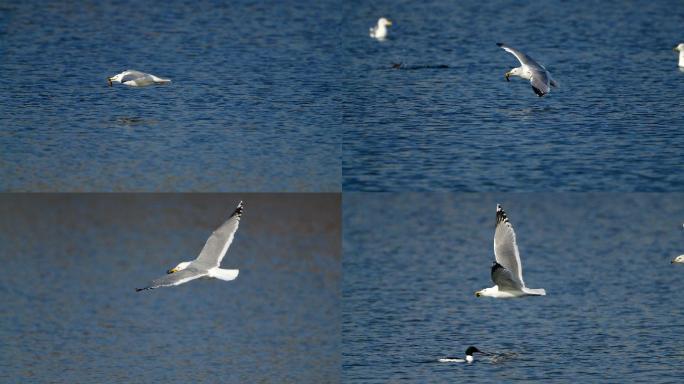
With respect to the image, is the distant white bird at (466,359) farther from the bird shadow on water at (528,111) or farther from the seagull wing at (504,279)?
the bird shadow on water at (528,111)

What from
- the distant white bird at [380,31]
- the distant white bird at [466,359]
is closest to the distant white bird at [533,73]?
the distant white bird at [466,359]

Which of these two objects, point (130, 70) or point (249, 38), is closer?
point (130, 70)

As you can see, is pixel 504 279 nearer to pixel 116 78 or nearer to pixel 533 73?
pixel 533 73

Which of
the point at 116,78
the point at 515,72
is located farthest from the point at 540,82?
the point at 116,78

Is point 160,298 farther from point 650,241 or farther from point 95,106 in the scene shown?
point 650,241

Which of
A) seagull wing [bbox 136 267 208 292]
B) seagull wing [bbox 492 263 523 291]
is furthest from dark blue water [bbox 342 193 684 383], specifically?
seagull wing [bbox 136 267 208 292]

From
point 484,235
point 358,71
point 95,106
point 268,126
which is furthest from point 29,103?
point 484,235
